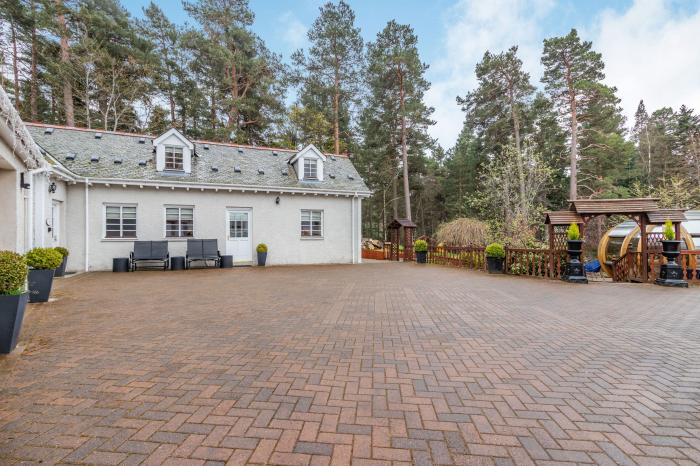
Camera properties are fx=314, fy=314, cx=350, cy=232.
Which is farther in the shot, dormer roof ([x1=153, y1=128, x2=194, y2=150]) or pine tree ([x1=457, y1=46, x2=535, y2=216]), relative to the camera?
pine tree ([x1=457, y1=46, x2=535, y2=216])

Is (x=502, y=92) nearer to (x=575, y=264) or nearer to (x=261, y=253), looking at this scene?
(x=575, y=264)

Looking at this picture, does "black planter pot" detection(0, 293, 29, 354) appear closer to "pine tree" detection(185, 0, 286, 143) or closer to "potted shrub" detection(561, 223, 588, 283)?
"potted shrub" detection(561, 223, 588, 283)

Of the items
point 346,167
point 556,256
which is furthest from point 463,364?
point 346,167

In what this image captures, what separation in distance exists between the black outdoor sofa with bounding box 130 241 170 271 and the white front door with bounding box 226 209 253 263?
92.1 inches

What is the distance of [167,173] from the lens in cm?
1281

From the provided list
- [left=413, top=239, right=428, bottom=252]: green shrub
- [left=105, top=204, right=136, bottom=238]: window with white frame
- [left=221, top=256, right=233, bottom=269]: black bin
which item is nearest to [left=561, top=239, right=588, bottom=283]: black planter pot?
[left=413, top=239, right=428, bottom=252]: green shrub

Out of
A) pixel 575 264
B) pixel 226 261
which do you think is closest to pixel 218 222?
pixel 226 261

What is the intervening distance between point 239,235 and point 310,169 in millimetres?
4699

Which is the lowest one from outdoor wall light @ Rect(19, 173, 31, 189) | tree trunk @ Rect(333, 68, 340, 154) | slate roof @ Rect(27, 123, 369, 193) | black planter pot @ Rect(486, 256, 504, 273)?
black planter pot @ Rect(486, 256, 504, 273)

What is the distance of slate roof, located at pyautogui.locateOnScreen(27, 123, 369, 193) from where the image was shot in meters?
11.9

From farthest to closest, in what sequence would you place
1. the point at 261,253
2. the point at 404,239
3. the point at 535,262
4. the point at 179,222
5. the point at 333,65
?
the point at 333,65, the point at 404,239, the point at 261,253, the point at 179,222, the point at 535,262

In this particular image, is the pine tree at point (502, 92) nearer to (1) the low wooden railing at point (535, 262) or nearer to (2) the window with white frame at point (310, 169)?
(1) the low wooden railing at point (535, 262)

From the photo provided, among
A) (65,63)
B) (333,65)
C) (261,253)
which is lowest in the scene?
(261,253)

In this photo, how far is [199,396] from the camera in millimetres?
2693
